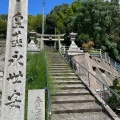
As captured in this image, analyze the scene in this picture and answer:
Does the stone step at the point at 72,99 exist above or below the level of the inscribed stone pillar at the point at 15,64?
below

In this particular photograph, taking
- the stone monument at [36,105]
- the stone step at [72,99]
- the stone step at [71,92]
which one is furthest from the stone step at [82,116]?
the stone monument at [36,105]

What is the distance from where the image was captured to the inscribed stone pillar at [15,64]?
4.29 meters

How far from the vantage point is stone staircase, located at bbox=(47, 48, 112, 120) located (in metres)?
7.09

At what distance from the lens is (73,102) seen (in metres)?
8.04

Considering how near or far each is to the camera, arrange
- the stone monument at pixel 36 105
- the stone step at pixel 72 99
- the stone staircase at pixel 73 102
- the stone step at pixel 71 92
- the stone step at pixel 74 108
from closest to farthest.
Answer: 1. the stone monument at pixel 36 105
2. the stone staircase at pixel 73 102
3. the stone step at pixel 74 108
4. the stone step at pixel 72 99
5. the stone step at pixel 71 92

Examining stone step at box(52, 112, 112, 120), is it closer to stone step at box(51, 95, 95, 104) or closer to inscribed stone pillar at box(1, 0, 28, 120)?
stone step at box(51, 95, 95, 104)

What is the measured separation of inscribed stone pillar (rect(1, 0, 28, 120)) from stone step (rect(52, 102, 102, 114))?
300 cm

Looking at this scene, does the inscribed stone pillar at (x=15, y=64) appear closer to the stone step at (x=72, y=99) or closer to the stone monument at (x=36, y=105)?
the stone monument at (x=36, y=105)

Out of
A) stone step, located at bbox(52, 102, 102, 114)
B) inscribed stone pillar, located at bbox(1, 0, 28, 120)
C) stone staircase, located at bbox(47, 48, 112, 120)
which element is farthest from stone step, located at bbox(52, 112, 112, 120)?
inscribed stone pillar, located at bbox(1, 0, 28, 120)

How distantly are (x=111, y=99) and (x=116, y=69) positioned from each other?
11380mm

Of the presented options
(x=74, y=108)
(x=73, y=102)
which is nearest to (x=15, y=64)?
(x=74, y=108)

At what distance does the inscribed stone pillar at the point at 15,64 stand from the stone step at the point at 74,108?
3.00 metres

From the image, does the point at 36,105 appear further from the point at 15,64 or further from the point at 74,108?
the point at 74,108

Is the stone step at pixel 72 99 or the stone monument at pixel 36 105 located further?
the stone step at pixel 72 99
